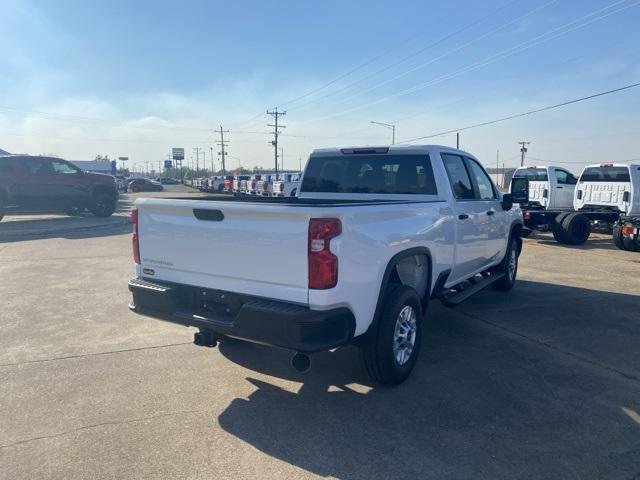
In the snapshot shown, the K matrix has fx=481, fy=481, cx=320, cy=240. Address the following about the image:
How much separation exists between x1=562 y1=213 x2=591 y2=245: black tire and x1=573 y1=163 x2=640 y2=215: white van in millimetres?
1540

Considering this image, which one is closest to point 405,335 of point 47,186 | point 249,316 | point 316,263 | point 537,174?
point 316,263

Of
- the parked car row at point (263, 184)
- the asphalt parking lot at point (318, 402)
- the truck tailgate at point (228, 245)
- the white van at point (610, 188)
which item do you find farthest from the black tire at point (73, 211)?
the white van at point (610, 188)

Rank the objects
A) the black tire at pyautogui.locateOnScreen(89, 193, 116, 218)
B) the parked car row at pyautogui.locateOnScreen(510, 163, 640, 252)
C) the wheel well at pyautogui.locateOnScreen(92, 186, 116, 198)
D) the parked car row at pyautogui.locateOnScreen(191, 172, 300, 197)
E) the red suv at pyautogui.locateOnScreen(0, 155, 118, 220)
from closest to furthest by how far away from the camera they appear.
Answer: the parked car row at pyautogui.locateOnScreen(510, 163, 640, 252) < the red suv at pyautogui.locateOnScreen(0, 155, 118, 220) < the wheel well at pyautogui.locateOnScreen(92, 186, 116, 198) < the black tire at pyautogui.locateOnScreen(89, 193, 116, 218) < the parked car row at pyautogui.locateOnScreen(191, 172, 300, 197)

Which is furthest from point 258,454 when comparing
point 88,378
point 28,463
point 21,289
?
point 21,289

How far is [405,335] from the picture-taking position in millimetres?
4109

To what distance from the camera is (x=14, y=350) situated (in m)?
4.84

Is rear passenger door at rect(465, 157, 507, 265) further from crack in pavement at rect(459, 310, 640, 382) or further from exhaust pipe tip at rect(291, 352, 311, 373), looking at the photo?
exhaust pipe tip at rect(291, 352, 311, 373)

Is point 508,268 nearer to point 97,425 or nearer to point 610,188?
point 97,425

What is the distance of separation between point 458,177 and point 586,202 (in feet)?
36.3

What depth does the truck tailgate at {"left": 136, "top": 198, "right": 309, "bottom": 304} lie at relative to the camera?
127 inches

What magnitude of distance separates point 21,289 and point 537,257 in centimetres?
1011

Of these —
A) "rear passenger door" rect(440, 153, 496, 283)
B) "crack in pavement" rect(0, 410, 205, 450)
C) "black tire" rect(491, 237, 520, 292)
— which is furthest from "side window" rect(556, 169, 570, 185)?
"crack in pavement" rect(0, 410, 205, 450)

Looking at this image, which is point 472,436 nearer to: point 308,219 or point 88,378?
point 308,219

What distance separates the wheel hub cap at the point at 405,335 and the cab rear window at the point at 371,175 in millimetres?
1498
